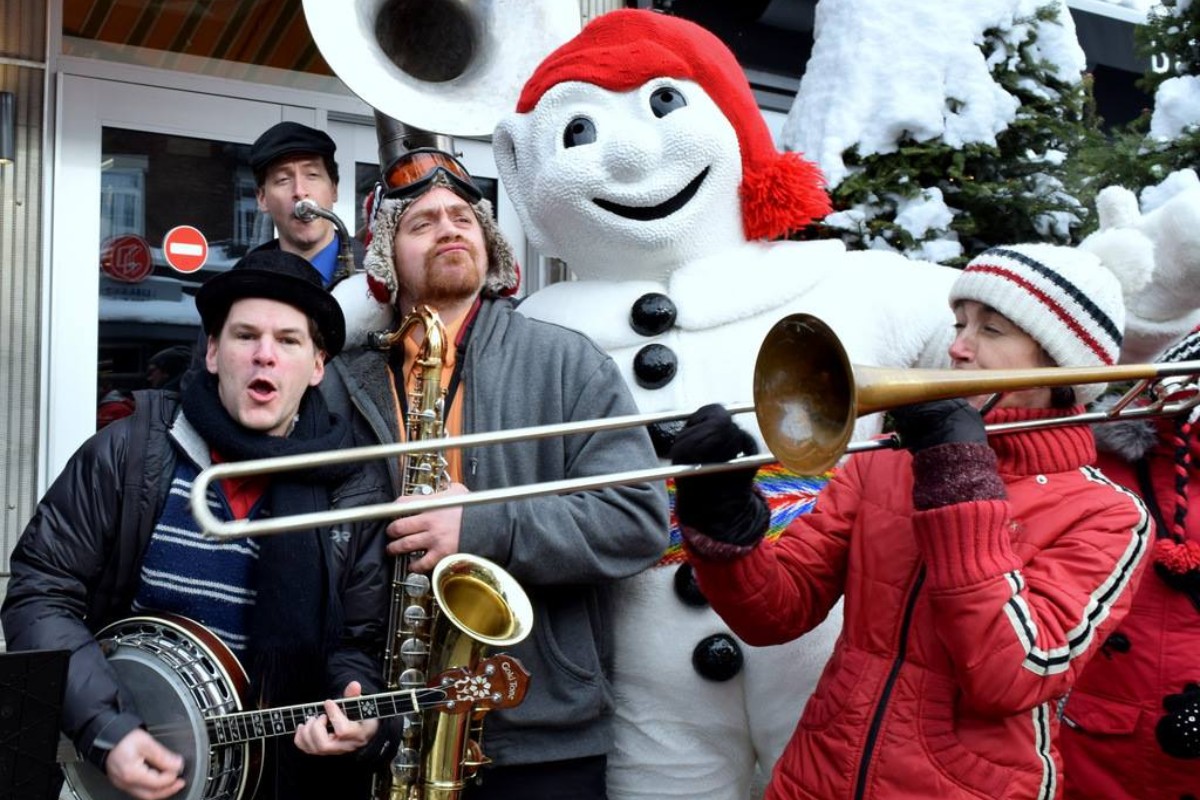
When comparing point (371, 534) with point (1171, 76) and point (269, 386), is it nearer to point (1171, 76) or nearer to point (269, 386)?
point (269, 386)

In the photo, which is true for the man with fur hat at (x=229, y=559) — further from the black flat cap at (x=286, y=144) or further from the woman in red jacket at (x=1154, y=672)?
the woman in red jacket at (x=1154, y=672)

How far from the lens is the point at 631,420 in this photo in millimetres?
2223

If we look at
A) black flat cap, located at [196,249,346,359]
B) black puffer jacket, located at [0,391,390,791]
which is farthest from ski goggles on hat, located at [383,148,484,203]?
black puffer jacket, located at [0,391,390,791]

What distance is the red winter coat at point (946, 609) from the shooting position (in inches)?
89.2

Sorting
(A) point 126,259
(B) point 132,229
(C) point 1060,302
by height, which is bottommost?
(C) point 1060,302

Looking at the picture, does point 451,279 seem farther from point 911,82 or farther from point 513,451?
point 911,82

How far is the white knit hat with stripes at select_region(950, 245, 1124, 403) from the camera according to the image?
8.46 ft

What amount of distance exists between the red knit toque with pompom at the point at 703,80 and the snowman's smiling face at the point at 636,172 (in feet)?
0.10

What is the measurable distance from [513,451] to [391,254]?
614mm

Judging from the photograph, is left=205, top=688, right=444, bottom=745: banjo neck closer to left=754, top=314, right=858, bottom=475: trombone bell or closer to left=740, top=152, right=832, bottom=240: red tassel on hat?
left=754, top=314, right=858, bottom=475: trombone bell

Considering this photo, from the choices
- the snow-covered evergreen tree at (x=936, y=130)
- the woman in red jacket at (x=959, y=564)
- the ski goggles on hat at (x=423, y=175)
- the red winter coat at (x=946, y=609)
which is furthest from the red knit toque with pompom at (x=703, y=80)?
the snow-covered evergreen tree at (x=936, y=130)

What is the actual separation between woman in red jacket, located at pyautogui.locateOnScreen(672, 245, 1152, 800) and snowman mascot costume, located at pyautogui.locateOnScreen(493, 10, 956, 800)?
0.53 m

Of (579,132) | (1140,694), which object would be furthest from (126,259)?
(1140,694)

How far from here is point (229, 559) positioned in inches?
110
